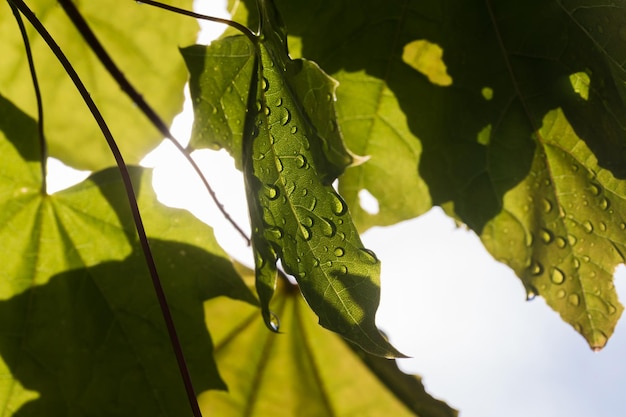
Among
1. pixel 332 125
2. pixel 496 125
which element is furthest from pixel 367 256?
pixel 496 125

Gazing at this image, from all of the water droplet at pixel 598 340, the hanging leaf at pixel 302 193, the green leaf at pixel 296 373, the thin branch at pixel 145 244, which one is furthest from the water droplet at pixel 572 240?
the thin branch at pixel 145 244

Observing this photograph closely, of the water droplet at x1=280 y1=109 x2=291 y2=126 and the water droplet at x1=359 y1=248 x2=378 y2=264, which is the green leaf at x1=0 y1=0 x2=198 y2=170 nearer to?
the water droplet at x1=280 y1=109 x2=291 y2=126

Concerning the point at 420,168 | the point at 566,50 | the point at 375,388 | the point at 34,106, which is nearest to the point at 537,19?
the point at 566,50

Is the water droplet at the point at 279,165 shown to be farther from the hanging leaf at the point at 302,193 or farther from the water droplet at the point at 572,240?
the water droplet at the point at 572,240

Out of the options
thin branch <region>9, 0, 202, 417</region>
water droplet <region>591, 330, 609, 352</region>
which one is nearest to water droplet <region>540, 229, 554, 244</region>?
water droplet <region>591, 330, 609, 352</region>

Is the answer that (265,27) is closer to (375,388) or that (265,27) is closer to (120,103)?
(120,103)
